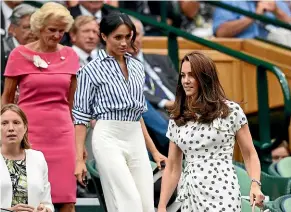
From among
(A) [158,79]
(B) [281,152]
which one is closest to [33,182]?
(A) [158,79]

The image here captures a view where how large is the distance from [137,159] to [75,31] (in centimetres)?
284

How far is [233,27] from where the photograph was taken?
1291 centimetres

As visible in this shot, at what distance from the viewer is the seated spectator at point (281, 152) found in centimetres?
1119

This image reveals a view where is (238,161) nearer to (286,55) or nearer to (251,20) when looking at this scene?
(286,55)

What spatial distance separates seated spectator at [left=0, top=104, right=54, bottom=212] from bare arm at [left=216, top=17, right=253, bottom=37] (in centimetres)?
504

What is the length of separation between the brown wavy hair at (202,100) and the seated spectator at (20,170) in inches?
45.4

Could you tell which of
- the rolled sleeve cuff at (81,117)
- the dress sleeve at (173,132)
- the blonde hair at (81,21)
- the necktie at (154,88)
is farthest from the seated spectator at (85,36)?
the dress sleeve at (173,132)

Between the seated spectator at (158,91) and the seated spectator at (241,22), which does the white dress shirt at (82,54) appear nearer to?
the seated spectator at (158,91)

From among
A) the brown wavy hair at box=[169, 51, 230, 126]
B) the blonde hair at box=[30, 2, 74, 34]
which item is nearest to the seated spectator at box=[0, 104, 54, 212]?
the blonde hair at box=[30, 2, 74, 34]

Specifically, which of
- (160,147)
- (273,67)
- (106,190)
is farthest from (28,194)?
(273,67)

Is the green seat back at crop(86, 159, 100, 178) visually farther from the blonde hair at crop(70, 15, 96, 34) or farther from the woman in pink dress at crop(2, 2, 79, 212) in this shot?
the blonde hair at crop(70, 15, 96, 34)

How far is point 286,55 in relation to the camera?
11.8m

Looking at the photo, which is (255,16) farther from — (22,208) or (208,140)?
(208,140)

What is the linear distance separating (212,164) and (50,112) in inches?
80.6
